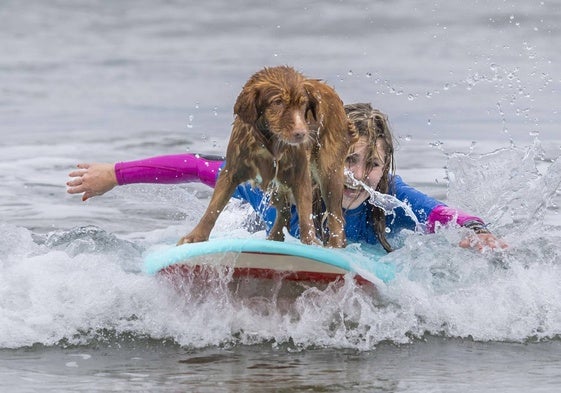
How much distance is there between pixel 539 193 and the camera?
7223 millimetres

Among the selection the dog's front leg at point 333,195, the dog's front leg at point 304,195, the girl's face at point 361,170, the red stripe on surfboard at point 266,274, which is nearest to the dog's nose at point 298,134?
the dog's front leg at point 304,195

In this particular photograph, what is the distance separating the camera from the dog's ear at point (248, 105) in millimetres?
4770

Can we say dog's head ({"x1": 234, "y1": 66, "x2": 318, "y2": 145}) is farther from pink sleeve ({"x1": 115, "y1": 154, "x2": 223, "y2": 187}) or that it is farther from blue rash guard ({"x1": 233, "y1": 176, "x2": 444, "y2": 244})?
pink sleeve ({"x1": 115, "y1": 154, "x2": 223, "y2": 187})

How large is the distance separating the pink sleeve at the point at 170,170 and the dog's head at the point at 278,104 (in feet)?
5.36

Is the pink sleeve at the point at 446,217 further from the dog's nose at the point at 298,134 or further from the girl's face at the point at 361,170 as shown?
the dog's nose at the point at 298,134

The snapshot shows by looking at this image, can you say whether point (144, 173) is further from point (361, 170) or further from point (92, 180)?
point (361, 170)

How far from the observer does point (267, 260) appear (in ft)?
17.6

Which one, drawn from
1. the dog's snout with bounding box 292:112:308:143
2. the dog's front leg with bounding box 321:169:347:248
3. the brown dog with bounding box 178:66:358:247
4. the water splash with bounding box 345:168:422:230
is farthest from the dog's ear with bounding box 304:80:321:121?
the water splash with bounding box 345:168:422:230

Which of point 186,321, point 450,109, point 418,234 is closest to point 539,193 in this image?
point 418,234

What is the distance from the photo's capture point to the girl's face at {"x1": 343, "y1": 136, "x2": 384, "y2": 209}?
20.5 ft

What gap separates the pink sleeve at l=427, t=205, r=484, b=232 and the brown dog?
4.24 ft

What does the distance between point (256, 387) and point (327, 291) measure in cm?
102

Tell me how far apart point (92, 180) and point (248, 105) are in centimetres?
179

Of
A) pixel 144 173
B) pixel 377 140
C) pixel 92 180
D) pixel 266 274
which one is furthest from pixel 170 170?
pixel 266 274
